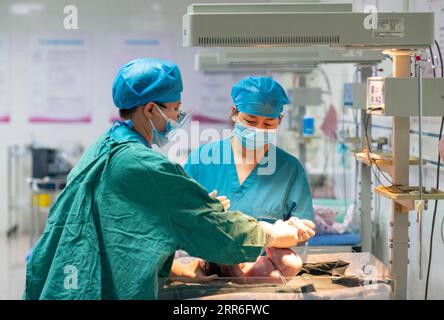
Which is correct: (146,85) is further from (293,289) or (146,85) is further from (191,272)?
(293,289)

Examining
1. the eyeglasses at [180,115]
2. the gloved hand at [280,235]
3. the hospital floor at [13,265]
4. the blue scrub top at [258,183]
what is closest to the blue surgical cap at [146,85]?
the eyeglasses at [180,115]

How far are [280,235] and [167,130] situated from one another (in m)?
0.42

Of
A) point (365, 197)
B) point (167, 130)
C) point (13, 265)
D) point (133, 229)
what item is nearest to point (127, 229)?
point (133, 229)

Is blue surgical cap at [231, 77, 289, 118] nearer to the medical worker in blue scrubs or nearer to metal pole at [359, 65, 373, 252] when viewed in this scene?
the medical worker in blue scrubs

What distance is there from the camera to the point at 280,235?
1.87 m

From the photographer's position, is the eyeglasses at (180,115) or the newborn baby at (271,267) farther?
the newborn baby at (271,267)

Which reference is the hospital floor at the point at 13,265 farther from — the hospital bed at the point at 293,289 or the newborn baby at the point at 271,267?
the hospital bed at the point at 293,289

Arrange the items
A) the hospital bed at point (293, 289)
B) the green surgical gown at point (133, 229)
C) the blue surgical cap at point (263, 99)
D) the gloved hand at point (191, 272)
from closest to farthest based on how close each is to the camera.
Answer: the green surgical gown at point (133, 229) < the hospital bed at point (293, 289) < the gloved hand at point (191, 272) < the blue surgical cap at point (263, 99)

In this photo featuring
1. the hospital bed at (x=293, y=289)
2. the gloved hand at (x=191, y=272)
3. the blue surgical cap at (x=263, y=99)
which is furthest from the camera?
the blue surgical cap at (x=263, y=99)

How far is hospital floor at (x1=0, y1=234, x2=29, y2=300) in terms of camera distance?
4539 millimetres

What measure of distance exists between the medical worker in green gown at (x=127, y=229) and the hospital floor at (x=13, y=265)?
2.77 meters

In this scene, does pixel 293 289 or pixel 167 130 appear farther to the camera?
pixel 167 130

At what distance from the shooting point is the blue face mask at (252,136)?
8.33ft
